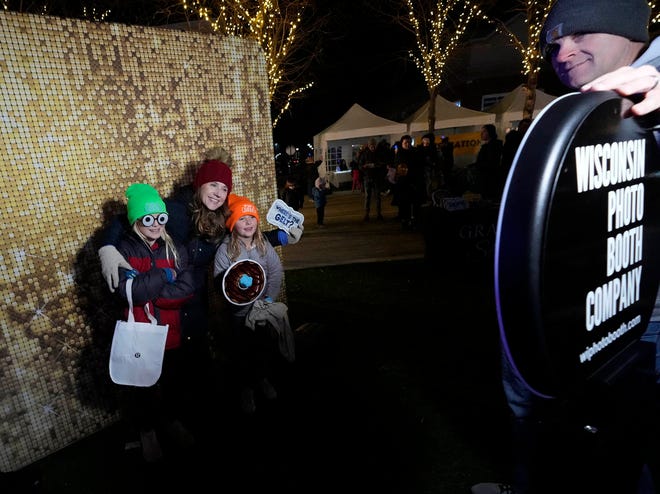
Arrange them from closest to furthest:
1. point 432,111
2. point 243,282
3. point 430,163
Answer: point 243,282 < point 430,163 < point 432,111

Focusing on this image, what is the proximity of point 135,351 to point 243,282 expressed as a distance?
833 mm

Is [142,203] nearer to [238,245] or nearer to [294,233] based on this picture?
[238,245]

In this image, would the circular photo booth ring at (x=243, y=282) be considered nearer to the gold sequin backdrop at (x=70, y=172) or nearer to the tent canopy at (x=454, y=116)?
the gold sequin backdrop at (x=70, y=172)

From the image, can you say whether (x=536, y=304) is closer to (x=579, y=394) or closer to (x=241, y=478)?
(x=579, y=394)

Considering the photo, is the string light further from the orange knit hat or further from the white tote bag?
the white tote bag

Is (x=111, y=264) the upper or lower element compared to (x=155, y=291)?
upper

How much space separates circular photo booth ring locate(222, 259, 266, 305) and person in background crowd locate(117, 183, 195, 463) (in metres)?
0.29

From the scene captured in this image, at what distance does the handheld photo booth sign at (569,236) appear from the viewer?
1009 millimetres

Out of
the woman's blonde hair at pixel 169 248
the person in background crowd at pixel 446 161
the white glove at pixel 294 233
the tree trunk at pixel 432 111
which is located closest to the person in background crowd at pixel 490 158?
the person in background crowd at pixel 446 161

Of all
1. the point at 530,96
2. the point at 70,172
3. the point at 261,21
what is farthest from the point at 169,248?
the point at 530,96

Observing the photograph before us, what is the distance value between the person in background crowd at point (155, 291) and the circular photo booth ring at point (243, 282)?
0.29 m

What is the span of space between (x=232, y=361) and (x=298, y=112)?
1484 inches

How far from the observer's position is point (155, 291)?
2.72 meters

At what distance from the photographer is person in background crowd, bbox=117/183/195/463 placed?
2734mm
